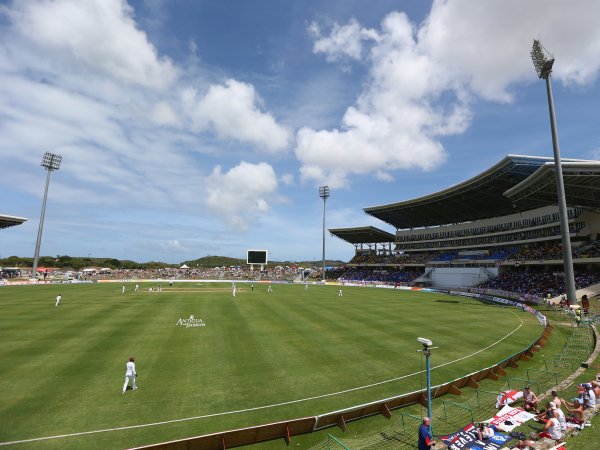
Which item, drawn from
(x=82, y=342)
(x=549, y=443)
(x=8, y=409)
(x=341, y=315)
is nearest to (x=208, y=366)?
(x=8, y=409)

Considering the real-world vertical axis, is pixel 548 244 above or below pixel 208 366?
above

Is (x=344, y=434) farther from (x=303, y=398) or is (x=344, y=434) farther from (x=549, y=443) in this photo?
(x=549, y=443)

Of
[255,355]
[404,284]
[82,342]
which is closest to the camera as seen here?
[255,355]

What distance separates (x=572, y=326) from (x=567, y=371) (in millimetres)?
15296

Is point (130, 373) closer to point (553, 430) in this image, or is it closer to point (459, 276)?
point (553, 430)

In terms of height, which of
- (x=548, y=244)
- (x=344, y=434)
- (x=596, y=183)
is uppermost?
(x=596, y=183)

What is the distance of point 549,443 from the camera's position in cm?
995

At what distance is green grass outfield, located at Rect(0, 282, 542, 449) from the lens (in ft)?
A: 39.6

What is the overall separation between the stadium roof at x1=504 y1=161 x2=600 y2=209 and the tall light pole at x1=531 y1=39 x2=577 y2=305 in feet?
4.96

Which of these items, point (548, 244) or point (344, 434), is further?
point (548, 244)

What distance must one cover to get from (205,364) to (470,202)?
233 ft

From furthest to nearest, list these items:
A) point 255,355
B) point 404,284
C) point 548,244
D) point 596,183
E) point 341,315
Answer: point 404,284, point 548,244, point 596,183, point 341,315, point 255,355

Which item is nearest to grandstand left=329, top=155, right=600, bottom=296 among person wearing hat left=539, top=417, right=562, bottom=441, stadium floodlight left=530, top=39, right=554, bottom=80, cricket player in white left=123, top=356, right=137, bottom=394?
stadium floodlight left=530, top=39, right=554, bottom=80

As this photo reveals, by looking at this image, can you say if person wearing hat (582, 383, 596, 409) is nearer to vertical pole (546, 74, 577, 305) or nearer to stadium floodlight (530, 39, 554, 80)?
vertical pole (546, 74, 577, 305)
